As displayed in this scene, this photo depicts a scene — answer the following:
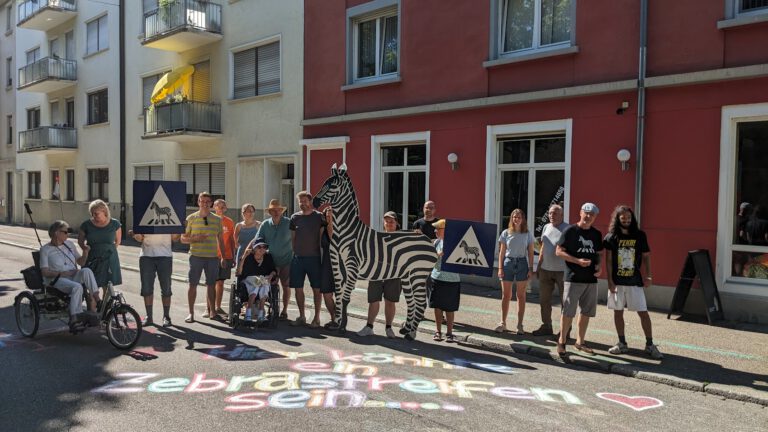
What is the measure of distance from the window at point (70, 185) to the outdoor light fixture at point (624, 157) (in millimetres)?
26768

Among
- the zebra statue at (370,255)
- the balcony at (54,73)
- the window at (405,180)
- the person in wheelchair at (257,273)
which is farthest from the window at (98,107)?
the zebra statue at (370,255)

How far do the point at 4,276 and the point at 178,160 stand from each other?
28.8ft

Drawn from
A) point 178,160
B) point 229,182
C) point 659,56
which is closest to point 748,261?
point 659,56

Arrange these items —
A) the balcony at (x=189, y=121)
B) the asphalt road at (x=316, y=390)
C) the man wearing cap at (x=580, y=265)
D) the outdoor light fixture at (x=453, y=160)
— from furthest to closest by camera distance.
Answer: the balcony at (x=189, y=121) → the outdoor light fixture at (x=453, y=160) → the man wearing cap at (x=580, y=265) → the asphalt road at (x=316, y=390)

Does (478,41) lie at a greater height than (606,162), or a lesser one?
greater

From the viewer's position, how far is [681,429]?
4.94m

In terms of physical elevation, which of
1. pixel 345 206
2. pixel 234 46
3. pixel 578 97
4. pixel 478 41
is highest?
pixel 234 46

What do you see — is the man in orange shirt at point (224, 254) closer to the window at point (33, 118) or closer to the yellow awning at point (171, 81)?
the yellow awning at point (171, 81)

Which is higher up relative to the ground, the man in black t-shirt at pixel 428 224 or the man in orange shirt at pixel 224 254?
the man in black t-shirt at pixel 428 224

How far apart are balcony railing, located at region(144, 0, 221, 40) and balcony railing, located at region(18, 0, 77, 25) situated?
10.6 meters

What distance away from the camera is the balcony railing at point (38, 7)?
27.3 m

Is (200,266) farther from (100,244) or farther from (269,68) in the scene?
(269,68)

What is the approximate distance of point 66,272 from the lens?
7.54 metres

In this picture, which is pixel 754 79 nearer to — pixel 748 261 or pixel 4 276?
pixel 748 261
